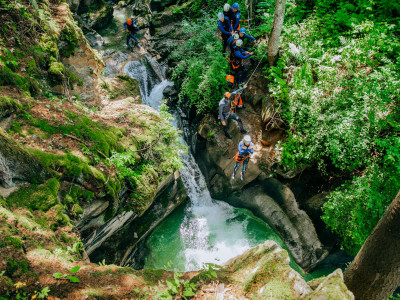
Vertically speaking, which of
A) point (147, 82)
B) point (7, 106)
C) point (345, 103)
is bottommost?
point (345, 103)

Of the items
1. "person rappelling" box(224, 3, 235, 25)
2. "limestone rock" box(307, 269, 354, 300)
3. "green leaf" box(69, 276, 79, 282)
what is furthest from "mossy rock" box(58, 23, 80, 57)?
"limestone rock" box(307, 269, 354, 300)

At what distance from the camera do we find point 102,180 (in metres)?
6.05

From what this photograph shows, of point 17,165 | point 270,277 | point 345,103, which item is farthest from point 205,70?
point 270,277

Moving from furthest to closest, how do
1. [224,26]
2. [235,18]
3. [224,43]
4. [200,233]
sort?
[224,43], [200,233], [235,18], [224,26]

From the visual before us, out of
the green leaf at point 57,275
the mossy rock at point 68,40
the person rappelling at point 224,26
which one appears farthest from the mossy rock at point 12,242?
the person rappelling at point 224,26

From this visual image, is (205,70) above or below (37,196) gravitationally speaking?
above

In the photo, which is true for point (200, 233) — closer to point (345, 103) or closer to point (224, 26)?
point (345, 103)

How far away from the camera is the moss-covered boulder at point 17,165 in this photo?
4452 mm

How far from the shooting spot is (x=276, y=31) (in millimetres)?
8750

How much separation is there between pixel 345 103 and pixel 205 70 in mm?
5621

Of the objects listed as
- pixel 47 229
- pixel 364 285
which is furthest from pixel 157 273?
pixel 364 285

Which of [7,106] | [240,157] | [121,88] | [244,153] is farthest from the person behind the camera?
[121,88]

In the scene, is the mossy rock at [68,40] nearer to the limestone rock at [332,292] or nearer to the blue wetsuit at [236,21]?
the blue wetsuit at [236,21]

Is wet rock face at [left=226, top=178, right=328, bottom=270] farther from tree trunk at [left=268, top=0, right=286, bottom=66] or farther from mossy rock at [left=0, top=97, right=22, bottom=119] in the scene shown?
mossy rock at [left=0, top=97, right=22, bottom=119]
